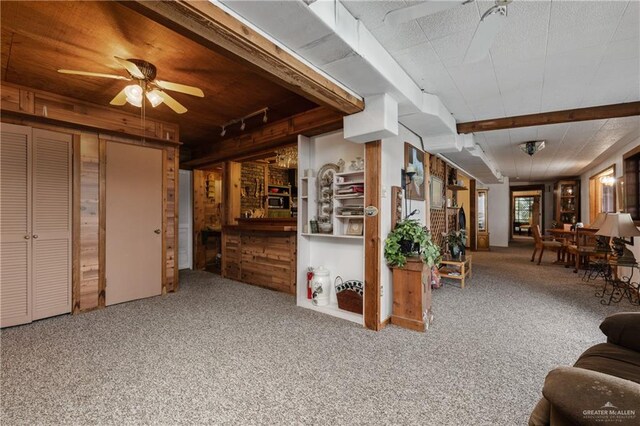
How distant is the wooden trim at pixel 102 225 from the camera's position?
12.5 ft

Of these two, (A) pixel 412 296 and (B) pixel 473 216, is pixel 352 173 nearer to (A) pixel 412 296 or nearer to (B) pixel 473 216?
(A) pixel 412 296

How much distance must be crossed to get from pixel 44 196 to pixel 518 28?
492cm

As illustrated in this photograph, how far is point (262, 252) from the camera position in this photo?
4910 millimetres

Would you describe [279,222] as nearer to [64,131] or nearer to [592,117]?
[64,131]

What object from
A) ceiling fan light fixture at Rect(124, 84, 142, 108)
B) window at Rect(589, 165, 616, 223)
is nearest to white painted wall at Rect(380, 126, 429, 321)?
ceiling fan light fixture at Rect(124, 84, 142, 108)

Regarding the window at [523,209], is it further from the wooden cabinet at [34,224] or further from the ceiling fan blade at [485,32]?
the wooden cabinet at [34,224]

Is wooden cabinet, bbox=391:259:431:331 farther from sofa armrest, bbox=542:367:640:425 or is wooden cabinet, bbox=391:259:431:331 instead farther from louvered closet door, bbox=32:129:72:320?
louvered closet door, bbox=32:129:72:320

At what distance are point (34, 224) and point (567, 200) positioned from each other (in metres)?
14.1

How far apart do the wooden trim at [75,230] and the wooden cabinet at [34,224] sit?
4 centimetres

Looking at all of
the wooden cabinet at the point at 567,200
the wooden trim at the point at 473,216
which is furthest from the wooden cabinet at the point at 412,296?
the wooden cabinet at the point at 567,200

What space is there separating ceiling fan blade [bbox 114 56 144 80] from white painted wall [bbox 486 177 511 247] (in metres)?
11.1

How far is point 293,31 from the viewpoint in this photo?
185cm

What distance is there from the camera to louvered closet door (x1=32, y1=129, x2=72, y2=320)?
334cm

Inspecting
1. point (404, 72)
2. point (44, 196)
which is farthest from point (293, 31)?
point (44, 196)
